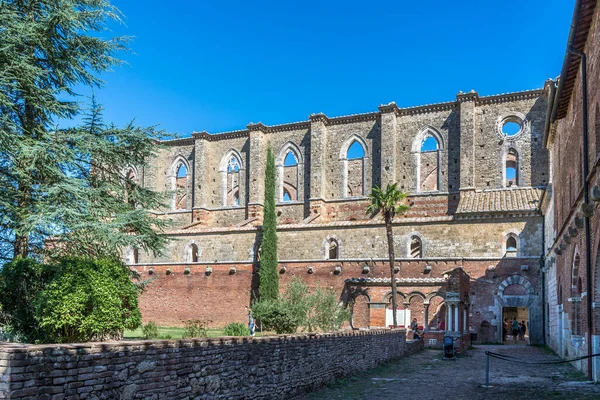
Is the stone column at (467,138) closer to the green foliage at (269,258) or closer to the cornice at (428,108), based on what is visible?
the cornice at (428,108)

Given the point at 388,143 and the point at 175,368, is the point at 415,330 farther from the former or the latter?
the point at 175,368

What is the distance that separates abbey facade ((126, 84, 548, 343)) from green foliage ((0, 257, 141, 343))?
9.88 meters

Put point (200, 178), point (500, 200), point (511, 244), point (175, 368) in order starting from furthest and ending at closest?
1. point (200, 178)
2. point (500, 200)
3. point (511, 244)
4. point (175, 368)

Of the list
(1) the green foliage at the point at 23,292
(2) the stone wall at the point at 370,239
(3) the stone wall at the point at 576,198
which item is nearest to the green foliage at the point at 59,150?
(1) the green foliage at the point at 23,292

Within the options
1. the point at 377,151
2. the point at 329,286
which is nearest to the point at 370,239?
the point at 329,286

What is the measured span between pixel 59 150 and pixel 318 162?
2408 centimetres

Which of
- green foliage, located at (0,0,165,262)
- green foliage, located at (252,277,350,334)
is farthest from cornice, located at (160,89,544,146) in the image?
green foliage, located at (0,0,165,262)

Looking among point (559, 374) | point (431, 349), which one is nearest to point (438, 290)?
point (431, 349)

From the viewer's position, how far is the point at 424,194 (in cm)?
3378

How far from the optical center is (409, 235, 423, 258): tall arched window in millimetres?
30122

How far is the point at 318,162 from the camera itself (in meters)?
36.6

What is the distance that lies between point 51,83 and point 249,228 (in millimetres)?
19179

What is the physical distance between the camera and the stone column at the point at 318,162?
35.9m

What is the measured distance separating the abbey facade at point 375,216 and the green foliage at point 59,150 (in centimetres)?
772
